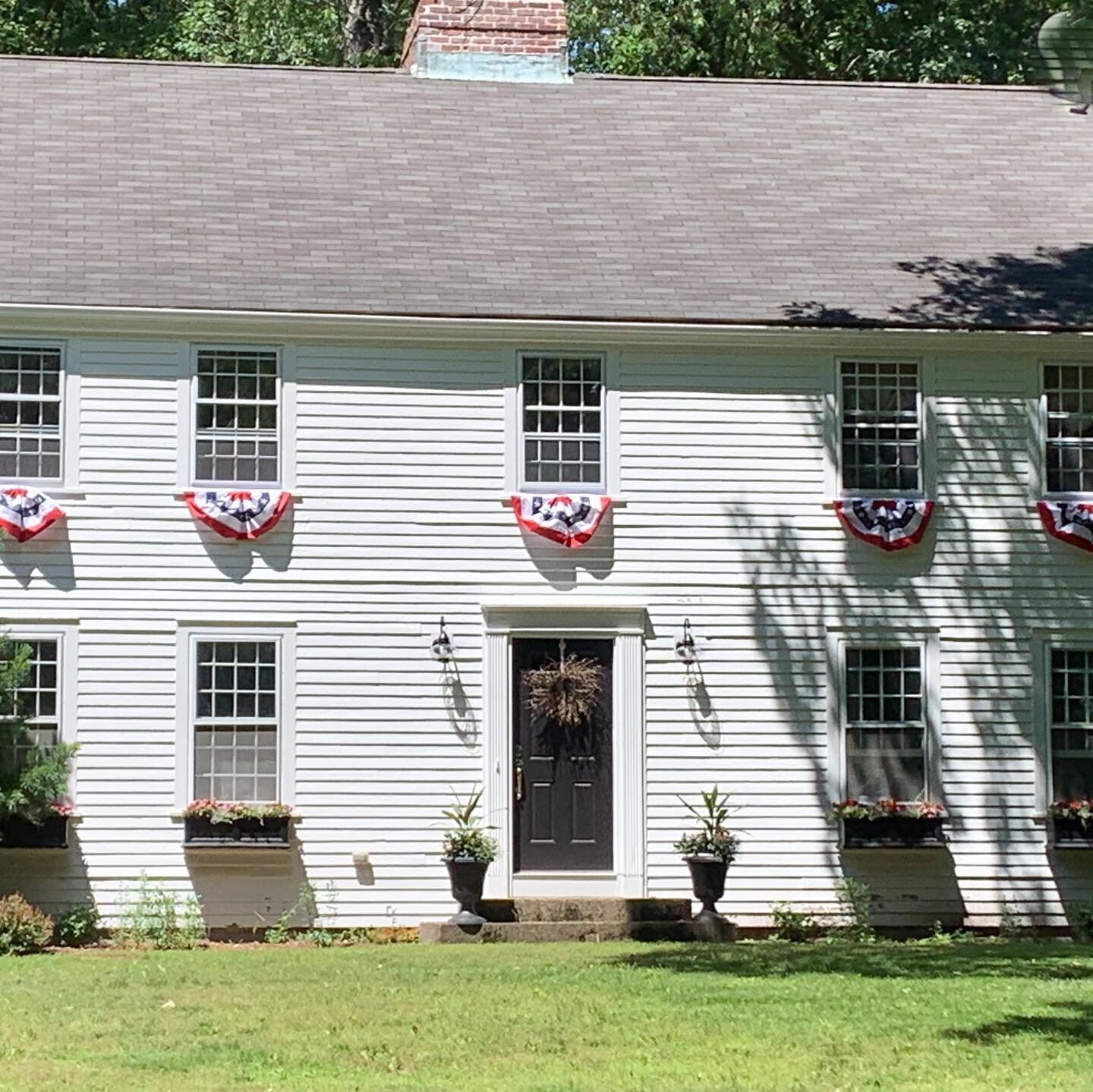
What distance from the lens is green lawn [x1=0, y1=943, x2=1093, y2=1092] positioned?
10.9 m

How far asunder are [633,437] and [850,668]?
273cm

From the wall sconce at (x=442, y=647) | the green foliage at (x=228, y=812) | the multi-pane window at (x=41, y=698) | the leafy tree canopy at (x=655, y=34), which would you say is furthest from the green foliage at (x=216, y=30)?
the green foliage at (x=228, y=812)

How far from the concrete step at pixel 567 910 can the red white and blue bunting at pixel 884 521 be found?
371 cm

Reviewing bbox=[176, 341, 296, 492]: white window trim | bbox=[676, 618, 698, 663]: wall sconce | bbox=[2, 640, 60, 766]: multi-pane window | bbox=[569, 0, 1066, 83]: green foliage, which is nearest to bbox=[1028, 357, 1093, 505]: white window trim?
bbox=[676, 618, 698, 663]: wall sconce

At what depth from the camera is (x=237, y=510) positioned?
1867 cm

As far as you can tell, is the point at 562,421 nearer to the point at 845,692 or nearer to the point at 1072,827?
the point at 845,692

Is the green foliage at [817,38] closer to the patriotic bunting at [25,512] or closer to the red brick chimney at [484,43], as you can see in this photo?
the red brick chimney at [484,43]

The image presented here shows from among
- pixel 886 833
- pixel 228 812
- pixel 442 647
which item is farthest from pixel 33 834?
pixel 886 833

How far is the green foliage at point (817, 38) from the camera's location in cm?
3023

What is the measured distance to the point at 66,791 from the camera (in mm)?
18219

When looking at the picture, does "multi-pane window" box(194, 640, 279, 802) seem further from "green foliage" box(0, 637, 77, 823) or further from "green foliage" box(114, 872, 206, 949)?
"green foliage" box(0, 637, 77, 823)

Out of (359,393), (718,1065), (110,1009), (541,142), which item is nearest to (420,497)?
(359,393)

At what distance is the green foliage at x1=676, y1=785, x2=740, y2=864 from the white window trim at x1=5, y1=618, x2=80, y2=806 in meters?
5.01

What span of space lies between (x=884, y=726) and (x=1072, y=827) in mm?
1796
